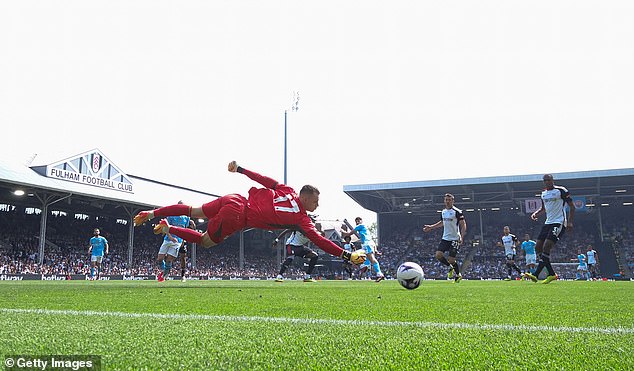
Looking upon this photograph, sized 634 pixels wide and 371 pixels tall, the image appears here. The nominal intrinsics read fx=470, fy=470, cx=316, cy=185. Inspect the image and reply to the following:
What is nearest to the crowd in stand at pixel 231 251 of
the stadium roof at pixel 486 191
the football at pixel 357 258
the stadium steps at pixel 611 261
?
the stadium steps at pixel 611 261

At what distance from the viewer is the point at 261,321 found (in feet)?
10.2

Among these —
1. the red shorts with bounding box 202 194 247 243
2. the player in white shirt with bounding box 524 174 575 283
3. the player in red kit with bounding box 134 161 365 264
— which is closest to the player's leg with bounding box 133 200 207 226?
the player in red kit with bounding box 134 161 365 264

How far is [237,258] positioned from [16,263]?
66.0ft

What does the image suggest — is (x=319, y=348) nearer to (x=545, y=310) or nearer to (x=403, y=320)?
(x=403, y=320)

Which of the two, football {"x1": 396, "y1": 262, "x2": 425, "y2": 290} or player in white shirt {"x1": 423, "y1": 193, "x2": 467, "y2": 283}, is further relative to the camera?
player in white shirt {"x1": 423, "y1": 193, "x2": 467, "y2": 283}

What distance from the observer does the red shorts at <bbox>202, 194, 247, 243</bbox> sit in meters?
6.23

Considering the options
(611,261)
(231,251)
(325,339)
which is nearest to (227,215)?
(325,339)

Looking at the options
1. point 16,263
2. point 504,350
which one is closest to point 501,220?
point 16,263

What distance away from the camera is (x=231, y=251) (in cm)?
4572

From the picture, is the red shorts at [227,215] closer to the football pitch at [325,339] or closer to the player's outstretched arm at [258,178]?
the player's outstretched arm at [258,178]

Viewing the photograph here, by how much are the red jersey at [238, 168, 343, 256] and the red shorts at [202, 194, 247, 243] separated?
0.38 ft

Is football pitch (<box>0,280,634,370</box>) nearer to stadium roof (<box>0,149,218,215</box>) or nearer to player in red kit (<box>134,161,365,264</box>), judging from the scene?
player in red kit (<box>134,161,365,264</box>)

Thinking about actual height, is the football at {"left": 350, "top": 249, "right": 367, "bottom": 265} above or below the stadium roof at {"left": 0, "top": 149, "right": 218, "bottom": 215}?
below

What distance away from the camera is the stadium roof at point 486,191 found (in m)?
36.3
